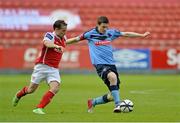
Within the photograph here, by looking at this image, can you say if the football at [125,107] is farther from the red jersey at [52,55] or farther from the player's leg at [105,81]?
the red jersey at [52,55]

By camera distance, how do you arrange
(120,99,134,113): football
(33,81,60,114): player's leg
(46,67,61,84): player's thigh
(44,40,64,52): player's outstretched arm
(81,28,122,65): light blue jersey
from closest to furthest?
(44,40,64,52): player's outstretched arm → (33,81,60,114): player's leg → (120,99,134,113): football → (46,67,61,84): player's thigh → (81,28,122,65): light blue jersey

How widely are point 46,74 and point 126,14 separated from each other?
24.1m

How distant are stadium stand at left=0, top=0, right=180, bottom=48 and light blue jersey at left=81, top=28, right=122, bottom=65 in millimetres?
22096

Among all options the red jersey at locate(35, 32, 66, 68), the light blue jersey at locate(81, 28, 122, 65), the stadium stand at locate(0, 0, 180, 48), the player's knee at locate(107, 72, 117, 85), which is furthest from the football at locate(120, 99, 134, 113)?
the stadium stand at locate(0, 0, 180, 48)

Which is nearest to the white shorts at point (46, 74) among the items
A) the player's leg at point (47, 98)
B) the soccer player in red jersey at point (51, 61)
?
the soccer player in red jersey at point (51, 61)

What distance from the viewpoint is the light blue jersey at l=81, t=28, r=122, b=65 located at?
1341 centimetres

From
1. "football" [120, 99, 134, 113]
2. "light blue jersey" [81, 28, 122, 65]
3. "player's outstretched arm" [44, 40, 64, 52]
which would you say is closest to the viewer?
"player's outstretched arm" [44, 40, 64, 52]

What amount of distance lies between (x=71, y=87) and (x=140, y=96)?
14.4 feet

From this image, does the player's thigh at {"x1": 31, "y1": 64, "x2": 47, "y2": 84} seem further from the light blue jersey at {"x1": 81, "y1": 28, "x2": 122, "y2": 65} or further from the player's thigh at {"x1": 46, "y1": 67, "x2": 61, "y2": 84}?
the light blue jersey at {"x1": 81, "y1": 28, "x2": 122, "y2": 65}

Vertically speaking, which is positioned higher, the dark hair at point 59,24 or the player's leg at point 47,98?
the dark hair at point 59,24

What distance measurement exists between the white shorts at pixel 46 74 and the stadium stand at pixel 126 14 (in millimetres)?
22460

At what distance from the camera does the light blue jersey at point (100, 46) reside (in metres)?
13.4

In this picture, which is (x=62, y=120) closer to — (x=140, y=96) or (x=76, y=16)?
(x=140, y=96)

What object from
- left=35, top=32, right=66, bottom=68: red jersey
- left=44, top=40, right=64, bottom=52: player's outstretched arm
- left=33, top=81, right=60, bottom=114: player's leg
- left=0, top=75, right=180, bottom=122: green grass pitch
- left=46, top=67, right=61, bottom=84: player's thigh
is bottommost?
left=0, top=75, right=180, bottom=122: green grass pitch
